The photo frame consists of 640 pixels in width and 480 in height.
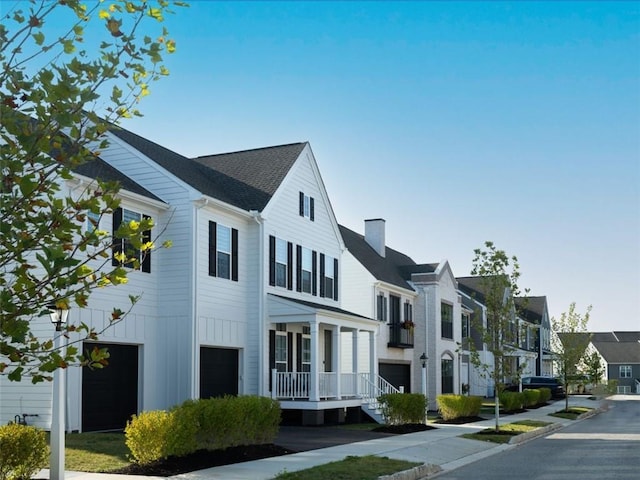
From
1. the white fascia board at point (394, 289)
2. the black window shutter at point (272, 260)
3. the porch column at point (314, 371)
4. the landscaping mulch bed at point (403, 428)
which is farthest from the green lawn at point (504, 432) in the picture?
the white fascia board at point (394, 289)

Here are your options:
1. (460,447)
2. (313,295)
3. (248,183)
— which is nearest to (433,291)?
(313,295)

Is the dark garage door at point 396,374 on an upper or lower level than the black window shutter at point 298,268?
lower

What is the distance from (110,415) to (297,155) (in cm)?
1261

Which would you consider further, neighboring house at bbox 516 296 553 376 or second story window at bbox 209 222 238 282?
neighboring house at bbox 516 296 553 376

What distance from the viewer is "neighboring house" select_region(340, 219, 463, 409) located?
3847cm

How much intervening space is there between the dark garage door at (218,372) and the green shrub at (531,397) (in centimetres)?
2063

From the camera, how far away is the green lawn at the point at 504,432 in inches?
947

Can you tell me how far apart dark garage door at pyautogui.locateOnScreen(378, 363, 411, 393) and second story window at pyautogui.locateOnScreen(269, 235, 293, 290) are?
35.3 ft

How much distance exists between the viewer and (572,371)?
145ft

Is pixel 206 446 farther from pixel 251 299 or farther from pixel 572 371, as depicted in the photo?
pixel 572 371

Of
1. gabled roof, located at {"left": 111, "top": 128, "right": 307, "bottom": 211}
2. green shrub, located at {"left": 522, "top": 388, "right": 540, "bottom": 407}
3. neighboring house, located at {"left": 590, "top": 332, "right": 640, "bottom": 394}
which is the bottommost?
neighboring house, located at {"left": 590, "top": 332, "right": 640, "bottom": 394}

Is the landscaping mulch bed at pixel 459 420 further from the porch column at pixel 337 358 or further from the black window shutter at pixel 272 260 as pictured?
the black window shutter at pixel 272 260

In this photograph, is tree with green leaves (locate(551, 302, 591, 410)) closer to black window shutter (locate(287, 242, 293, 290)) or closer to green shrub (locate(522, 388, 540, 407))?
green shrub (locate(522, 388, 540, 407))

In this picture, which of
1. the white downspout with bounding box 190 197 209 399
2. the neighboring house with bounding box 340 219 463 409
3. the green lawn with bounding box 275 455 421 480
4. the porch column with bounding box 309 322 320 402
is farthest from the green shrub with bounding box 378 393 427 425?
the neighboring house with bounding box 340 219 463 409
